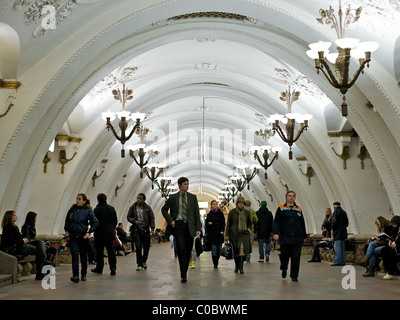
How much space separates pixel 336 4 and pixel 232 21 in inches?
95.7

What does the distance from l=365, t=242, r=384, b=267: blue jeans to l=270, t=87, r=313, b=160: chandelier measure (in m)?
3.33

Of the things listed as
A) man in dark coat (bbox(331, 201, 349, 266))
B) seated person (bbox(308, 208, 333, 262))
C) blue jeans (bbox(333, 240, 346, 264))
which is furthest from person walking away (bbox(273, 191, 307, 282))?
seated person (bbox(308, 208, 333, 262))

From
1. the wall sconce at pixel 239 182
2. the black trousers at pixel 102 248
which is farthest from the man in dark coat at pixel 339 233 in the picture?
the wall sconce at pixel 239 182

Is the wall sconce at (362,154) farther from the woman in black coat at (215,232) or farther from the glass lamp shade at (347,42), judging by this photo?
the glass lamp shade at (347,42)

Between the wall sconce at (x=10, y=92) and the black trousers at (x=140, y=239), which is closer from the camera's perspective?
the wall sconce at (x=10, y=92)

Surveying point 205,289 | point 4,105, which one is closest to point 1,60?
point 4,105

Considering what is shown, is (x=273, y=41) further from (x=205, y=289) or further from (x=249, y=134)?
(x=249, y=134)

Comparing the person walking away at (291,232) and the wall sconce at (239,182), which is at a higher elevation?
the wall sconce at (239,182)

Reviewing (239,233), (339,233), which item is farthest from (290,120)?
(239,233)

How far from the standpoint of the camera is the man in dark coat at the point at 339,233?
34.7 ft

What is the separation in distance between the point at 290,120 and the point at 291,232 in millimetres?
4191

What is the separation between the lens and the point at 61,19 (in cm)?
745

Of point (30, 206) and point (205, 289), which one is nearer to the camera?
point (205, 289)

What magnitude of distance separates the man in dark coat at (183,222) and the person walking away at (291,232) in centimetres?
A: 115
